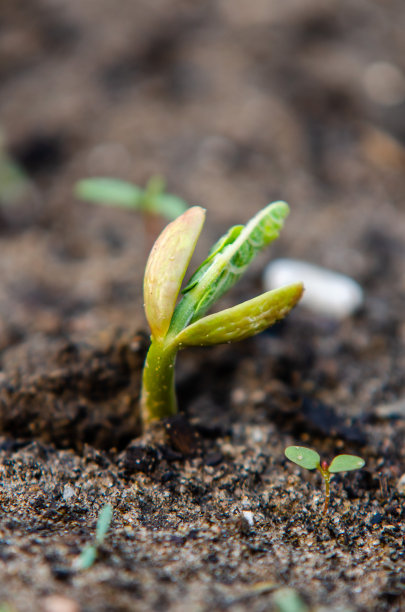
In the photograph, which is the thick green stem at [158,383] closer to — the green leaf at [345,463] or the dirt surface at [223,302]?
the dirt surface at [223,302]

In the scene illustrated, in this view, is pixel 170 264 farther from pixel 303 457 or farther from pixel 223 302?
pixel 223 302

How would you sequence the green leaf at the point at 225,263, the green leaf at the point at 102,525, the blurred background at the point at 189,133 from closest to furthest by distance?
the green leaf at the point at 102,525, the green leaf at the point at 225,263, the blurred background at the point at 189,133

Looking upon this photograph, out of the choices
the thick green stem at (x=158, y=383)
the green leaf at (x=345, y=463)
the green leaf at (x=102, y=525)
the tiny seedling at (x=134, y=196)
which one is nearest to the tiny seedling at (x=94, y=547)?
the green leaf at (x=102, y=525)

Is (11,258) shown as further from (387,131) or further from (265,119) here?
(387,131)

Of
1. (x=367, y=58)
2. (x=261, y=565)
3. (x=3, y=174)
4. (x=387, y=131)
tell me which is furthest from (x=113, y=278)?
(x=367, y=58)

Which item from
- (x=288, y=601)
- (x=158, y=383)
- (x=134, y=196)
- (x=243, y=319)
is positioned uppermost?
(x=134, y=196)

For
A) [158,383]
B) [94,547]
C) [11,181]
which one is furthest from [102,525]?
[11,181]

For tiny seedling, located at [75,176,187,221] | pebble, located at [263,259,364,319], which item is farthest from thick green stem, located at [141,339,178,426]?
pebble, located at [263,259,364,319]
